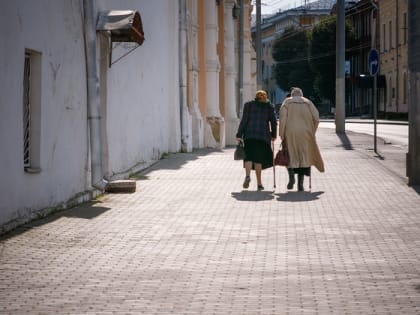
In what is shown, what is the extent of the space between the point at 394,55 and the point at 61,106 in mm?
60857

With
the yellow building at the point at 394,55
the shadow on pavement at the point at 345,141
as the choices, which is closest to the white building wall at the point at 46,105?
the shadow on pavement at the point at 345,141

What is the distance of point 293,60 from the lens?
10481 centimetres

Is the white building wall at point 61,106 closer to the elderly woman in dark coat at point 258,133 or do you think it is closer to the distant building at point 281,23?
the elderly woman in dark coat at point 258,133

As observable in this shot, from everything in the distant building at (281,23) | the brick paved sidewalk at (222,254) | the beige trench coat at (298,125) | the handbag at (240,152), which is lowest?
the brick paved sidewalk at (222,254)

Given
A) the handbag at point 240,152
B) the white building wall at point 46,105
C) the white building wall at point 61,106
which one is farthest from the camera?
the handbag at point 240,152

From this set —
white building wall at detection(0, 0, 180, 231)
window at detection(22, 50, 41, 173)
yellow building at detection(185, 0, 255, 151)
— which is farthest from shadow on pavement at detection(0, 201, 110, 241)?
yellow building at detection(185, 0, 255, 151)

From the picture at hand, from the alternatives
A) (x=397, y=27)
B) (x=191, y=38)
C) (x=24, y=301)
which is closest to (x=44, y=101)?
(x=24, y=301)

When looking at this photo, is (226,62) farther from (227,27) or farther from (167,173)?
(167,173)

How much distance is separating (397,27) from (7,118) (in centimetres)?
6211

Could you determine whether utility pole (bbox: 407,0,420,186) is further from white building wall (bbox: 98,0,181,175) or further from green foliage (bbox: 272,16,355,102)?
green foliage (bbox: 272,16,355,102)

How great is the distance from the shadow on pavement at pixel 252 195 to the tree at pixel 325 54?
249 feet

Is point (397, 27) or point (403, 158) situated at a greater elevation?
point (397, 27)

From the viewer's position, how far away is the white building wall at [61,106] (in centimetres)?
1161

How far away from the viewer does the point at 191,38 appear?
3028 centimetres
